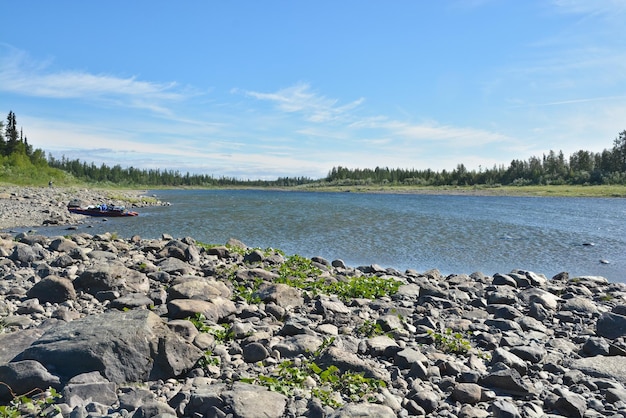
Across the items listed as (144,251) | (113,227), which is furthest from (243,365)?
(113,227)

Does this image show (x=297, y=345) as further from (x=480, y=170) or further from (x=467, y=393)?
(x=480, y=170)

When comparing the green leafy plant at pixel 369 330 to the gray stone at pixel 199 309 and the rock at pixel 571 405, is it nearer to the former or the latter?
the gray stone at pixel 199 309

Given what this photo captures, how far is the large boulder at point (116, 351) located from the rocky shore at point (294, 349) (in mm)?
21

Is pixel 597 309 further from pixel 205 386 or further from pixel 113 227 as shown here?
pixel 113 227

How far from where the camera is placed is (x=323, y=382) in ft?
21.3

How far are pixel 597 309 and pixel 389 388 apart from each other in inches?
332

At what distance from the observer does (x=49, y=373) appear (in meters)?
5.96

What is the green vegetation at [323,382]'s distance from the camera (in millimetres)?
6066

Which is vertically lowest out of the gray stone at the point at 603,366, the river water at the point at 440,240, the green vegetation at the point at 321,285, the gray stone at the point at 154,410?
the river water at the point at 440,240

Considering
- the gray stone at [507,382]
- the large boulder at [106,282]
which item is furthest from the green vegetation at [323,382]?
the large boulder at [106,282]

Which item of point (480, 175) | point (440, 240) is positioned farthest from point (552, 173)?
point (440, 240)

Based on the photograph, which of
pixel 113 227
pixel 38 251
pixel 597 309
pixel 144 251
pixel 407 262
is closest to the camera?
pixel 597 309

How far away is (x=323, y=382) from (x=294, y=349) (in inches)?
48.6

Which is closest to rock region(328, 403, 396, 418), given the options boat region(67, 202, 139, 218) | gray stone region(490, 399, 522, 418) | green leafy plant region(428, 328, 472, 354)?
gray stone region(490, 399, 522, 418)
